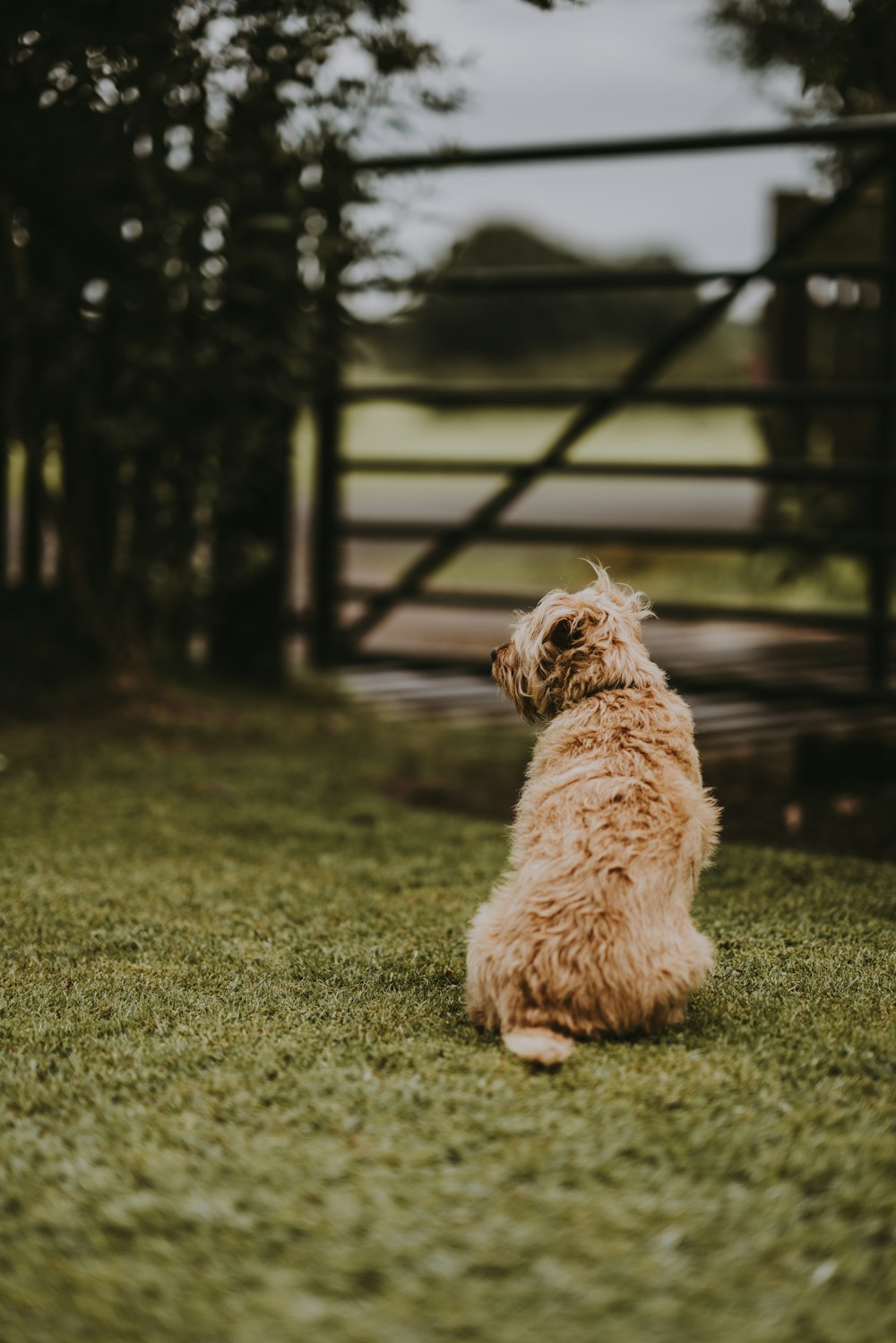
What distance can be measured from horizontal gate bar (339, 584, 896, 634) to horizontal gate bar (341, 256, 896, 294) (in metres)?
1.82

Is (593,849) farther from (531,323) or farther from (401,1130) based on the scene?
(531,323)

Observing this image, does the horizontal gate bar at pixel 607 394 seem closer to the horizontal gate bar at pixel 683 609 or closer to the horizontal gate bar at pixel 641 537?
the horizontal gate bar at pixel 641 537

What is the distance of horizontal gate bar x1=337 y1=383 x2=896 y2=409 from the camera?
6.60 metres

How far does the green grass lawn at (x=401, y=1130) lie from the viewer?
5.69ft

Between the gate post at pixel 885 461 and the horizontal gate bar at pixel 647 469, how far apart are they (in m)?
0.13

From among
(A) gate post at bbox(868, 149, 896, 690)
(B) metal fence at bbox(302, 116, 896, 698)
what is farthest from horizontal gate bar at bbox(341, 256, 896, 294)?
(A) gate post at bbox(868, 149, 896, 690)

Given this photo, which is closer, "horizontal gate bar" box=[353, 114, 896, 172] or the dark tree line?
the dark tree line

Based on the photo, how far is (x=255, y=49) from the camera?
5.40 metres

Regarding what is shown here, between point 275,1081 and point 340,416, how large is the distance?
603cm

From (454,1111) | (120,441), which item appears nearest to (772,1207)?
(454,1111)

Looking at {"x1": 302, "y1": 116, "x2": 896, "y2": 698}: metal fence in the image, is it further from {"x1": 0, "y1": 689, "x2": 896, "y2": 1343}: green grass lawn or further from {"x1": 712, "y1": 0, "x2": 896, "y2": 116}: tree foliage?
{"x1": 0, "y1": 689, "x2": 896, "y2": 1343}: green grass lawn

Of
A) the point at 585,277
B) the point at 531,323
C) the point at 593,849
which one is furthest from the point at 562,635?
the point at 531,323

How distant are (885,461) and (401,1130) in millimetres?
5510

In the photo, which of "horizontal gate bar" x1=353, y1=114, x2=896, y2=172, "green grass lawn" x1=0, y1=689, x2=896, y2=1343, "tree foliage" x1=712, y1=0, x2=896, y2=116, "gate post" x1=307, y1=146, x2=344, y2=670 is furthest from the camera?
"gate post" x1=307, y1=146, x2=344, y2=670
